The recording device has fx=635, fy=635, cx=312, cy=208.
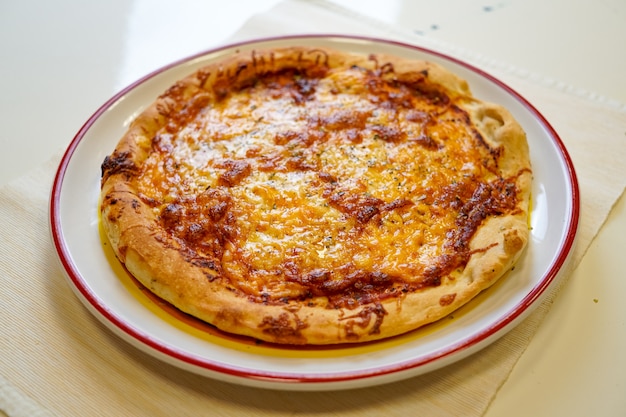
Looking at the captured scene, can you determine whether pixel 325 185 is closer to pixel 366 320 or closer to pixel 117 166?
pixel 366 320

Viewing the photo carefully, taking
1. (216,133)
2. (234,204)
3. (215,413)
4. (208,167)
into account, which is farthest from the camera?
(216,133)

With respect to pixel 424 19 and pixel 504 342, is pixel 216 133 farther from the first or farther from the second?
pixel 424 19

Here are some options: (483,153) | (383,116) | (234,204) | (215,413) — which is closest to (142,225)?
(234,204)

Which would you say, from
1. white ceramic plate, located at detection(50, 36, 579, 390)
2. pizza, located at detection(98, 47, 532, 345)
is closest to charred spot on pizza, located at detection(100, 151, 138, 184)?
pizza, located at detection(98, 47, 532, 345)

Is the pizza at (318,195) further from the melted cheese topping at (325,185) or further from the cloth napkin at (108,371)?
the cloth napkin at (108,371)

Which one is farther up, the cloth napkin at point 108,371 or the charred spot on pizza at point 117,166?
the charred spot on pizza at point 117,166

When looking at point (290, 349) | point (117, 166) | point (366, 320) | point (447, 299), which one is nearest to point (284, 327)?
point (290, 349)

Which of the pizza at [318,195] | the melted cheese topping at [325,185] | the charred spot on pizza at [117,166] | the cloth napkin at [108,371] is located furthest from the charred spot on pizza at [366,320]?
the charred spot on pizza at [117,166]
